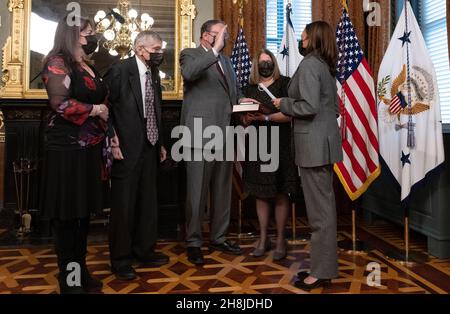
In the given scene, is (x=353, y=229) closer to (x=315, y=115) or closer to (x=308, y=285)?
(x=308, y=285)

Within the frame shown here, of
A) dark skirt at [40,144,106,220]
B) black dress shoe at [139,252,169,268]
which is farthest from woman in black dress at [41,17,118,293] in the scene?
black dress shoe at [139,252,169,268]

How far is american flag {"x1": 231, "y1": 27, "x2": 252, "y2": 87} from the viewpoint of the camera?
3.88 metres

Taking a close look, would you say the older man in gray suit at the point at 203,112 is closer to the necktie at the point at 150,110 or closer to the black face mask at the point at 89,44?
the necktie at the point at 150,110

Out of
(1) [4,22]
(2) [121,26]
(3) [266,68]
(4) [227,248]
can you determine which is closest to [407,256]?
(4) [227,248]

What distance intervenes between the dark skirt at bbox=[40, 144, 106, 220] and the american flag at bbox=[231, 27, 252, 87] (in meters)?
2.18

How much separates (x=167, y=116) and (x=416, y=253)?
8.23ft

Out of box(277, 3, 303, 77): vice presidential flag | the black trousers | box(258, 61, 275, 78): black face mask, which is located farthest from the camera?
box(277, 3, 303, 77): vice presidential flag

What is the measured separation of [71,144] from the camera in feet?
6.59

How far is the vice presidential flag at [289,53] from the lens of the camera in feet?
12.8

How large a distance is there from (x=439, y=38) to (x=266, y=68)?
2108 mm

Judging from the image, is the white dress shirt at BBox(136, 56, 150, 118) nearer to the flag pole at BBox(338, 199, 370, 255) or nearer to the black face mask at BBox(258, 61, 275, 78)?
the black face mask at BBox(258, 61, 275, 78)
